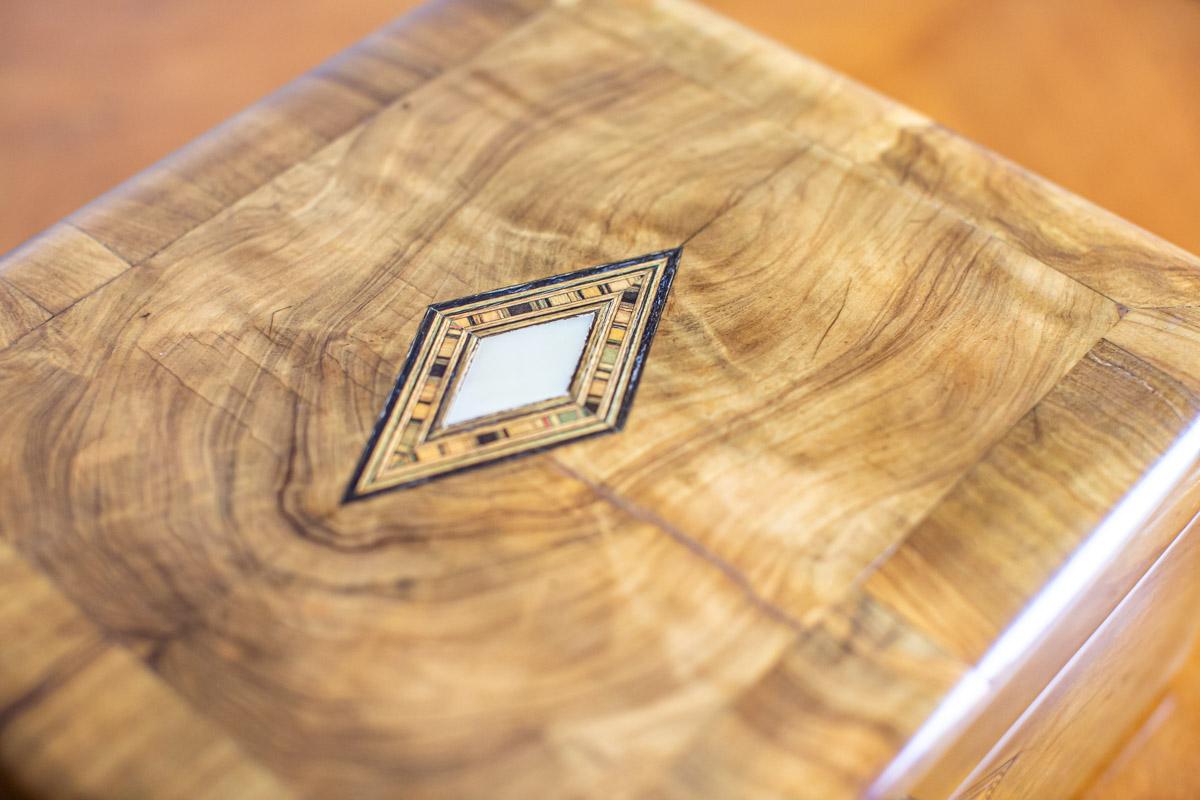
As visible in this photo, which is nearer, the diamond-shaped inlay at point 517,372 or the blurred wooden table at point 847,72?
the diamond-shaped inlay at point 517,372

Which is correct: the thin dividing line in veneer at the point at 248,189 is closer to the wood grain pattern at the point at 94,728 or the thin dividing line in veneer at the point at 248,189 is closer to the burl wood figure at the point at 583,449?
the burl wood figure at the point at 583,449

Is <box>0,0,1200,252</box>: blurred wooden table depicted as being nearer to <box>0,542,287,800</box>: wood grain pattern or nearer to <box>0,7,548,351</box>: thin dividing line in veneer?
<box>0,7,548,351</box>: thin dividing line in veneer

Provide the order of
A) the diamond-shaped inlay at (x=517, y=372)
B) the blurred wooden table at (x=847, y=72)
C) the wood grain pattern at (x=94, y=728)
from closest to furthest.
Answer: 1. the wood grain pattern at (x=94, y=728)
2. the diamond-shaped inlay at (x=517, y=372)
3. the blurred wooden table at (x=847, y=72)

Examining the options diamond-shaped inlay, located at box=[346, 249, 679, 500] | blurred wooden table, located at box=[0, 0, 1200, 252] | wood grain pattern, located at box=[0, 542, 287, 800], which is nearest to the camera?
wood grain pattern, located at box=[0, 542, 287, 800]

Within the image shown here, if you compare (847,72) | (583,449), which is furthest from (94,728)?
(847,72)

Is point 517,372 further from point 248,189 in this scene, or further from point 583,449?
point 248,189

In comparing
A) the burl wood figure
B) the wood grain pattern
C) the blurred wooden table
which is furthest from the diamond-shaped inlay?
the blurred wooden table

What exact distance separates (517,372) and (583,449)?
0.22 ft

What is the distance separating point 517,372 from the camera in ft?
2.07

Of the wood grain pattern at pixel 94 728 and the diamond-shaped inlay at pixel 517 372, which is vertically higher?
the diamond-shaped inlay at pixel 517 372

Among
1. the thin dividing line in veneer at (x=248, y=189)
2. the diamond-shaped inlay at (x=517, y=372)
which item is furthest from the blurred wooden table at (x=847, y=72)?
the diamond-shaped inlay at (x=517, y=372)

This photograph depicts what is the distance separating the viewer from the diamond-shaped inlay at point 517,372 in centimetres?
60

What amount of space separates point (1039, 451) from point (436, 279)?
355mm

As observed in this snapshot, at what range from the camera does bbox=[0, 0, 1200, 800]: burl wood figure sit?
0.51 m
